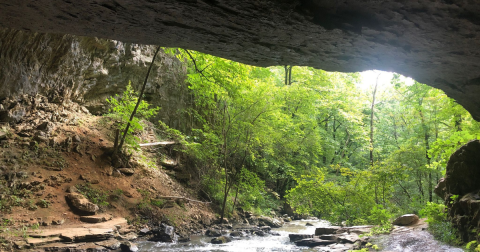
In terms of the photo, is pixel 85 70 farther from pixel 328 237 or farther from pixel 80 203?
pixel 328 237

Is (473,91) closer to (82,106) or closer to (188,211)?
(188,211)

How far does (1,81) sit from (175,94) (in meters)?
7.98

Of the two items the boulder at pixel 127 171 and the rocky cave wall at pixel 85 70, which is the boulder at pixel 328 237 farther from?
the rocky cave wall at pixel 85 70

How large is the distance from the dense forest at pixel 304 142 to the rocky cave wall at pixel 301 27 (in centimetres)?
384

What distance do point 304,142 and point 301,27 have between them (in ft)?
48.1

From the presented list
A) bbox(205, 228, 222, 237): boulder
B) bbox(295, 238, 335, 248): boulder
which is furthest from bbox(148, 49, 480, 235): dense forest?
bbox(295, 238, 335, 248): boulder

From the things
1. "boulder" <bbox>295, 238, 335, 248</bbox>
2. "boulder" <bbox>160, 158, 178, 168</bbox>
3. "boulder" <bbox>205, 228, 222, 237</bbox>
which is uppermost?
"boulder" <bbox>160, 158, 178, 168</bbox>

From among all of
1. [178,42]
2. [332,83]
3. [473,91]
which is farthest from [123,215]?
[332,83]

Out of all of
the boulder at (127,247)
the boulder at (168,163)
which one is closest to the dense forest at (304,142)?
the boulder at (168,163)

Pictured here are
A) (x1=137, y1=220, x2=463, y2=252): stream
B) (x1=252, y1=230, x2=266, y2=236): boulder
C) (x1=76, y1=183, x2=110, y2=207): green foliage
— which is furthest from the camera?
(x1=252, y1=230, x2=266, y2=236): boulder

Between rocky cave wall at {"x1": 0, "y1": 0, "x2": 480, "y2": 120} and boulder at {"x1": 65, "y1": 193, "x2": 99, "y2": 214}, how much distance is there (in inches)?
220

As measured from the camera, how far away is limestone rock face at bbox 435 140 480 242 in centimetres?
605

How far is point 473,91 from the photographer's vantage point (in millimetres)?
4285

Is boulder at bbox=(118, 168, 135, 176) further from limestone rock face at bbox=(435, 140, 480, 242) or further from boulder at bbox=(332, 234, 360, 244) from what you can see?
limestone rock face at bbox=(435, 140, 480, 242)
